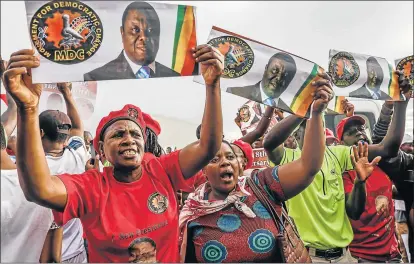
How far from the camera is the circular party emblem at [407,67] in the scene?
149 inches

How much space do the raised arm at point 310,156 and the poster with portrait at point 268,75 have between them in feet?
0.30

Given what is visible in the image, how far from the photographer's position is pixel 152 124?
3225 mm

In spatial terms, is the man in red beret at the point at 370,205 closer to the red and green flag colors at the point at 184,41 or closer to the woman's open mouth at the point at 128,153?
the red and green flag colors at the point at 184,41

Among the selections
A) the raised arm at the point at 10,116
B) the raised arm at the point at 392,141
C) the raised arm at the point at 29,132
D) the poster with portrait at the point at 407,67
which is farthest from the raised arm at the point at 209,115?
the poster with portrait at the point at 407,67

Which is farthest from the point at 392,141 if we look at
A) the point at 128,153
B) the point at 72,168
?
the point at 72,168

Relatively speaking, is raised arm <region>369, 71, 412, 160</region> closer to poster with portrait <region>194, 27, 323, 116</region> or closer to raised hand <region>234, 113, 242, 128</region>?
poster with portrait <region>194, 27, 323, 116</region>

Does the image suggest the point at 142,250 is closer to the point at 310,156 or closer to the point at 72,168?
the point at 72,168

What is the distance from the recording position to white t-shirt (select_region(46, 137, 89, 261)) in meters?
3.03

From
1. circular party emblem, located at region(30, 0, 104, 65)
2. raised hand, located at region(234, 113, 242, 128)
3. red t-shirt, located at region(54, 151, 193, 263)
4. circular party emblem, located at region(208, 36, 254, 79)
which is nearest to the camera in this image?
circular party emblem, located at region(30, 0, 104, 65)

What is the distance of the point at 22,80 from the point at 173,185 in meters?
1.02

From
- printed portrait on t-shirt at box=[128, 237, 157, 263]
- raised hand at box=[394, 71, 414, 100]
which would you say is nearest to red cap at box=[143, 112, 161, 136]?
printed portrait on t-shirt at box=[128, 237, 157, 263]

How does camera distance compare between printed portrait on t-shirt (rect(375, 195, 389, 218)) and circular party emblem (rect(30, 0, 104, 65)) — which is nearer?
circular party emblem (rect(30, 0, 104, 65))

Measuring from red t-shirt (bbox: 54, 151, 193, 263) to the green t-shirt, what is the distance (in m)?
0.79

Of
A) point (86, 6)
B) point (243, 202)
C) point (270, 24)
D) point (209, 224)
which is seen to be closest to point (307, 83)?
point (270, 24)
